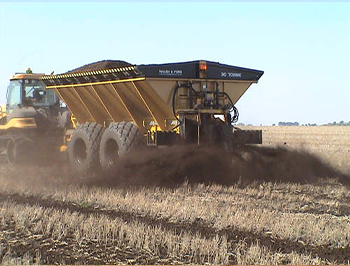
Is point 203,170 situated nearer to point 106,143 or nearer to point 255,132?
point 255,132

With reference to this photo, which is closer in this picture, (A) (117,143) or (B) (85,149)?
(A) (117,143)

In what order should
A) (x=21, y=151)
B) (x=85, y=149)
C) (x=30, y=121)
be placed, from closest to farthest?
1. (x=85, y=149)
2. (x=21, y=151)
3. (x=30, y=121)

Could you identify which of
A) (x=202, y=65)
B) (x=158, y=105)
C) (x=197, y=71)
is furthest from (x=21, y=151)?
(x=202, y=65)

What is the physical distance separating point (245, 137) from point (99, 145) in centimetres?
381

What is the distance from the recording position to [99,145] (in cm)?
1382

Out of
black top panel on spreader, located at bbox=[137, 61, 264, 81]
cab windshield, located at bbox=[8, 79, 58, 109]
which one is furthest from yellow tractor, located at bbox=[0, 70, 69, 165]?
black top panel on spreader, located at bbox=[137, 61, 264, 81]

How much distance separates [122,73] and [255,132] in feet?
10.9

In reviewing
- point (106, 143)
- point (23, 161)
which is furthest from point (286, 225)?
point (23, 161)

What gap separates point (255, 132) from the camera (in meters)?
12.6

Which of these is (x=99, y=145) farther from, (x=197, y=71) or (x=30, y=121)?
(x=197, y=71)

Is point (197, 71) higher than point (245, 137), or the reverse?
point (197, 71)

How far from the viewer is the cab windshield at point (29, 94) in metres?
16.0

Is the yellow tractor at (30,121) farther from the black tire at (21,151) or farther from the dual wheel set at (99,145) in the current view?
the dual wheel set at (99,145)

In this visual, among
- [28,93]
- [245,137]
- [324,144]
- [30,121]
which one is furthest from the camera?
[324,144]
